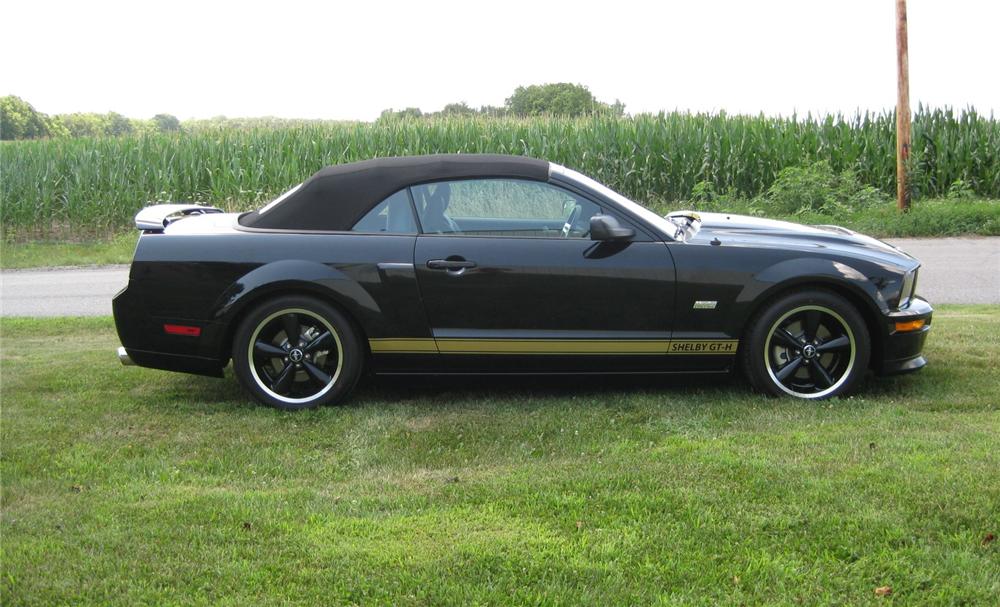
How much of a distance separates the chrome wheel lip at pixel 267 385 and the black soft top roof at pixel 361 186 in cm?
52

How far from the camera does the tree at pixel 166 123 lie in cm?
2335

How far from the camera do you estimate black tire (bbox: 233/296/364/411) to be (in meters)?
5.81

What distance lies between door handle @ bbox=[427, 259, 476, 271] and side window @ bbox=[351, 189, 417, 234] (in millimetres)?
274

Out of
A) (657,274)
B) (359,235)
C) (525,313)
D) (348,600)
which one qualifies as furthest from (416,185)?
(348,600)

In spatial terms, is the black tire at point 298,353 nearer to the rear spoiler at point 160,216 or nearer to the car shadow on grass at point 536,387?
the car shadow on grass at point 536,387

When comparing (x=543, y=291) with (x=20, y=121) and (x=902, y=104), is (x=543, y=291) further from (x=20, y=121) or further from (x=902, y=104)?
(x=20, y=121)

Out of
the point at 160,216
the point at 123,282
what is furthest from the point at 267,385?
the point at 123,282

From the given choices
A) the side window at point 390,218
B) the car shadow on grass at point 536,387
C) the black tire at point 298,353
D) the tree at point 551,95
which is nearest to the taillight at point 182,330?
the black tire at point 298,353

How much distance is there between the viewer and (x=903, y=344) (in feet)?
19.4

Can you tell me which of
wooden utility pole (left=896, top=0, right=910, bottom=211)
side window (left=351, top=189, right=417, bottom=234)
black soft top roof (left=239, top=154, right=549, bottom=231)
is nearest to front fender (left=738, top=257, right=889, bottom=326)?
black soft top roof (left=239, top=154, right=549, bottom=231)

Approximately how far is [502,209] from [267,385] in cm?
175

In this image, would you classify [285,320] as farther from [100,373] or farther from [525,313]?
[100,373]

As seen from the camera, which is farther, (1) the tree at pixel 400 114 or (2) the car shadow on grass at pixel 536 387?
(1) the tree at pixel 400 114

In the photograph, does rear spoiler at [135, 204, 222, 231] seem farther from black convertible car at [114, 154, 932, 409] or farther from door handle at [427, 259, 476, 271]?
door handle at [427, 259, 476, 271]
